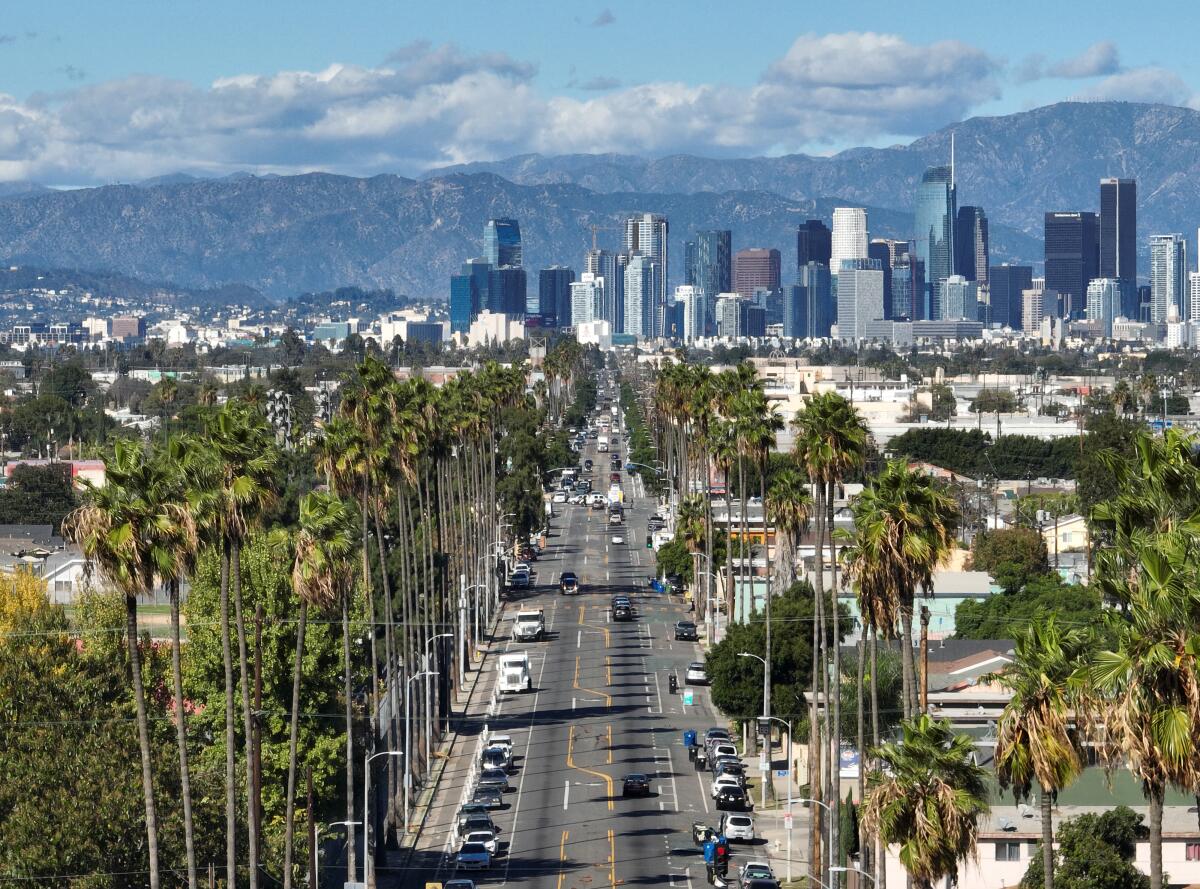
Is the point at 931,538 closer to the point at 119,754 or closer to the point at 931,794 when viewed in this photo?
the point at 931,794

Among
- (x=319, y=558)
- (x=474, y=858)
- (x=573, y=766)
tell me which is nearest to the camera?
(x=319, y=558)

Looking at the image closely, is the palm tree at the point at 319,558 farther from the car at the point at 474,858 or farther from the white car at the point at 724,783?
the white car at the point at 724,783

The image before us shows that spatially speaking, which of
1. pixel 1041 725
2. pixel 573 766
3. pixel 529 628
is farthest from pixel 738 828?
pixel 529 628

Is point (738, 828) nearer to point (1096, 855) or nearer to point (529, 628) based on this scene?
point (1096, 855)

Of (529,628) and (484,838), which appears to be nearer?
(484,838)

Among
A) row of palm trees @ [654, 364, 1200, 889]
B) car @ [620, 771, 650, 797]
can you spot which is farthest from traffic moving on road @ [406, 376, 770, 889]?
row of palm trees @ [654, 364, 1200, 889]

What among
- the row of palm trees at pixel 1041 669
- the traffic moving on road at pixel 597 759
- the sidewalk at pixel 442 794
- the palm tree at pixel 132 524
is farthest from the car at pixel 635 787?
the palm tree at pixel 132 524

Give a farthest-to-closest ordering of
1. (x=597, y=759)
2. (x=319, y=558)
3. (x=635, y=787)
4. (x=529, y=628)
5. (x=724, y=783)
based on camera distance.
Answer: (x=529, y=628)
(x=597, y=759)
(x=635, y=787)
(x=724, y=783)
(x=319, y=558)
